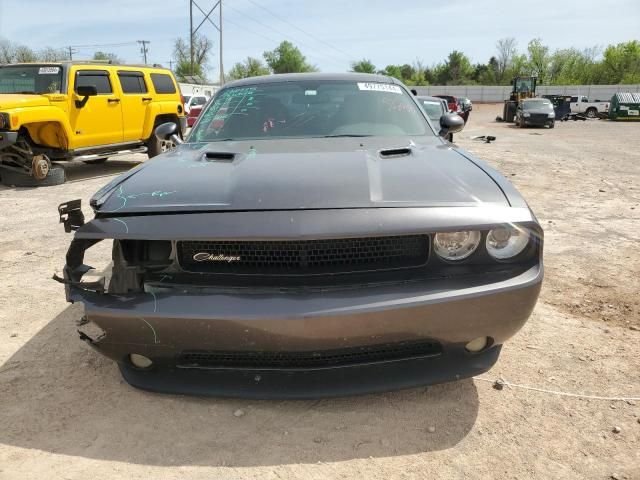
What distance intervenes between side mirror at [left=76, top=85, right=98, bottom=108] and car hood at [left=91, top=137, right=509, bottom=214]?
679 cm

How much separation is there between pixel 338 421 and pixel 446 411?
19.2 inches

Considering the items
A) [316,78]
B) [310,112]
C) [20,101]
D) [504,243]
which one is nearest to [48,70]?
[20,101]

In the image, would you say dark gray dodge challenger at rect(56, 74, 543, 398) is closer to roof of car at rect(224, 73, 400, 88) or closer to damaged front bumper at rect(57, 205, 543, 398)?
damaged front bumper at rect(57, 205, 543, 398)

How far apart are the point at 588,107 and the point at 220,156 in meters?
37.9

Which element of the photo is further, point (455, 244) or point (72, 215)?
point (72, 215)

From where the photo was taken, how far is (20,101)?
7.86 metres

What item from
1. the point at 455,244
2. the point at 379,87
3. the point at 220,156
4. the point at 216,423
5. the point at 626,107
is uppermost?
the point at 626,107

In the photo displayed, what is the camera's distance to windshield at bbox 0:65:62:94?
855 centimetres

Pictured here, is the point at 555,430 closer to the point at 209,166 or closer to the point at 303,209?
the point at 303,209

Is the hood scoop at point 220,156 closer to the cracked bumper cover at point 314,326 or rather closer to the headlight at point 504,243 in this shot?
the cracked bumper cover at point 314,326

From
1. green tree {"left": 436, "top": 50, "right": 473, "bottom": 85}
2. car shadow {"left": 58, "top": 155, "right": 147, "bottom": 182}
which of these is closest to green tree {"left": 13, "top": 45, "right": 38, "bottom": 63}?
car shadow {"left": 58, "top": 155, "right": 147, "bottom": 182}

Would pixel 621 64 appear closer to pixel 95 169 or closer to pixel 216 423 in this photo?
pixel 95 169

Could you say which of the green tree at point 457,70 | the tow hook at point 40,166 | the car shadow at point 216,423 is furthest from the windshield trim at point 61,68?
the green tree at point 457,70

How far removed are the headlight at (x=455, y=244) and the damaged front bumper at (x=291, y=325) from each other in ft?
0.44
